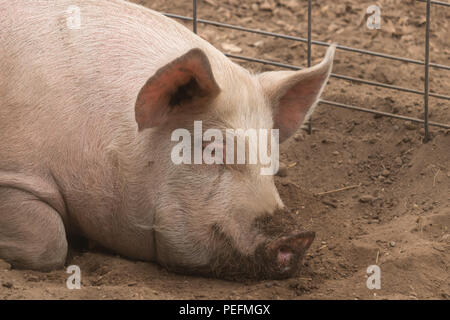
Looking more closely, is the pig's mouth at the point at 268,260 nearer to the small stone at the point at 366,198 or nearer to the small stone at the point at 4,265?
the small stone at the point at 4,265

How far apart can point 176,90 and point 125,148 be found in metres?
0.40

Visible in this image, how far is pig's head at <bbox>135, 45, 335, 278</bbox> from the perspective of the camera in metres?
4.01

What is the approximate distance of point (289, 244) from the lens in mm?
4004

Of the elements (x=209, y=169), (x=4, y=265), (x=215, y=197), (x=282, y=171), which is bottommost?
(x=4, y=265)

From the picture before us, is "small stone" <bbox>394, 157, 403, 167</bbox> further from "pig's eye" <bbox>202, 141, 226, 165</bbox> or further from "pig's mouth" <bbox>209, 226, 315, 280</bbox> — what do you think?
"pig's eye" <bbox>202, 141, 226, 165</bbox>

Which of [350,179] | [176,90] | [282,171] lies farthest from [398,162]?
[176,90]

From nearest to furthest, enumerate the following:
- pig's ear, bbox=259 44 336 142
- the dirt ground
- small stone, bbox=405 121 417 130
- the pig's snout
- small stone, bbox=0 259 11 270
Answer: the pig's snout
the dirt ground
small stone, bbox=0 259 11 270
pig's ear, bbox=259 44 336 142
small stone, bbox=405 121 417 130

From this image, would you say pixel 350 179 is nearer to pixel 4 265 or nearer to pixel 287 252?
pixel 287 252

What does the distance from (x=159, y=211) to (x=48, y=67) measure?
901 millimetres

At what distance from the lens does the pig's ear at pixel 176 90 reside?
382cm

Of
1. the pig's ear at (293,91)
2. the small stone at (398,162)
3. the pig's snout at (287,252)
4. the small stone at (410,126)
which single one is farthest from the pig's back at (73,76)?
the small stone at (410,126)

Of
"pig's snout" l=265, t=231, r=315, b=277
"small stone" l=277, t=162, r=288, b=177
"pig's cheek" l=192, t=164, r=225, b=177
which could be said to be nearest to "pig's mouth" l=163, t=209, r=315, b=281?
"pig's snout" l=265, t=231, r=315, b=277

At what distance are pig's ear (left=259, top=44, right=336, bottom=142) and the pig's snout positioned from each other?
78 centimetres

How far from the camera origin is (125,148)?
4.18 meters
